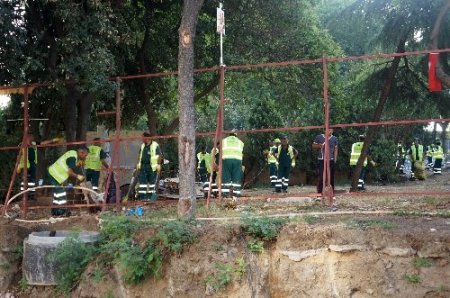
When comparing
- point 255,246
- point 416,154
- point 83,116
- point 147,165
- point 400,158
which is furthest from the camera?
point 400,158

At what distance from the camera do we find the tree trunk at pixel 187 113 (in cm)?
781

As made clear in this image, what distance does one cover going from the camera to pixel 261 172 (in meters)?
21.5

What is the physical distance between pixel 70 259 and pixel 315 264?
330 cm

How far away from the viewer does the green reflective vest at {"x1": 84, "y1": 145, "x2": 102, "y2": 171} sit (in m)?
A: 12.2

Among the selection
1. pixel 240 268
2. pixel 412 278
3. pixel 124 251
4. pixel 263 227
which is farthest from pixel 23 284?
pixel 412 278

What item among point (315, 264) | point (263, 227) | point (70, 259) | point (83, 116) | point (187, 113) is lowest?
point (70, 259)

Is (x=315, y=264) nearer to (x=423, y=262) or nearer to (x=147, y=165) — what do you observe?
(x=423, y=262)

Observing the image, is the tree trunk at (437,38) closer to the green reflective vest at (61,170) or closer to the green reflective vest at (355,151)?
the green reflective vest at (355,151)

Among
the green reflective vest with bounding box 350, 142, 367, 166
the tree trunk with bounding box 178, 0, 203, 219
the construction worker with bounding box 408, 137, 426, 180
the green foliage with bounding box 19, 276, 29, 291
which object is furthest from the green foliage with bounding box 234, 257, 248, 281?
the construction worker with bounding box 408, 137, 426, 180

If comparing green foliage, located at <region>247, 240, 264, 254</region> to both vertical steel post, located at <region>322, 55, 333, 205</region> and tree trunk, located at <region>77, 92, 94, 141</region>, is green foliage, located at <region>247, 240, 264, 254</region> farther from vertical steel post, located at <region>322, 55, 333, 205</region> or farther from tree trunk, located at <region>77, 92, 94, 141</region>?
tree trunk, located at <region>77, 92, 94, 141</region>

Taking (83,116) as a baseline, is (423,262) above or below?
below

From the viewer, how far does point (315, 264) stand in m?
6.66

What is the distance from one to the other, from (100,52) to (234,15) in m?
4.81

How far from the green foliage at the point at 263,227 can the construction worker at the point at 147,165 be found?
4551 millimetres
